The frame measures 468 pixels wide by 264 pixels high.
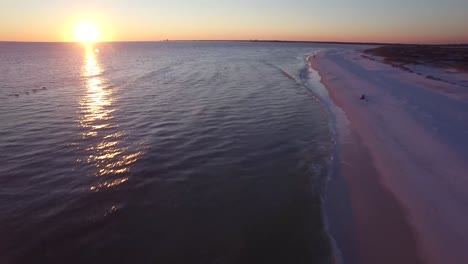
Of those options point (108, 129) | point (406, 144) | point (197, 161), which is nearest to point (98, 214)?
point (197, 161)

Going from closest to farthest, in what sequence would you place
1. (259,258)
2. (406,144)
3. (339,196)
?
1. (259,258)
2. (339,196)
3. (406,144)

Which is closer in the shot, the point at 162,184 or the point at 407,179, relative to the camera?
the point at 162,184

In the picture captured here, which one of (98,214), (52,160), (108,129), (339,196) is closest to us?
(98,214)

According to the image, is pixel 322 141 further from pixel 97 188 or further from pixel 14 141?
pixel 14 141
